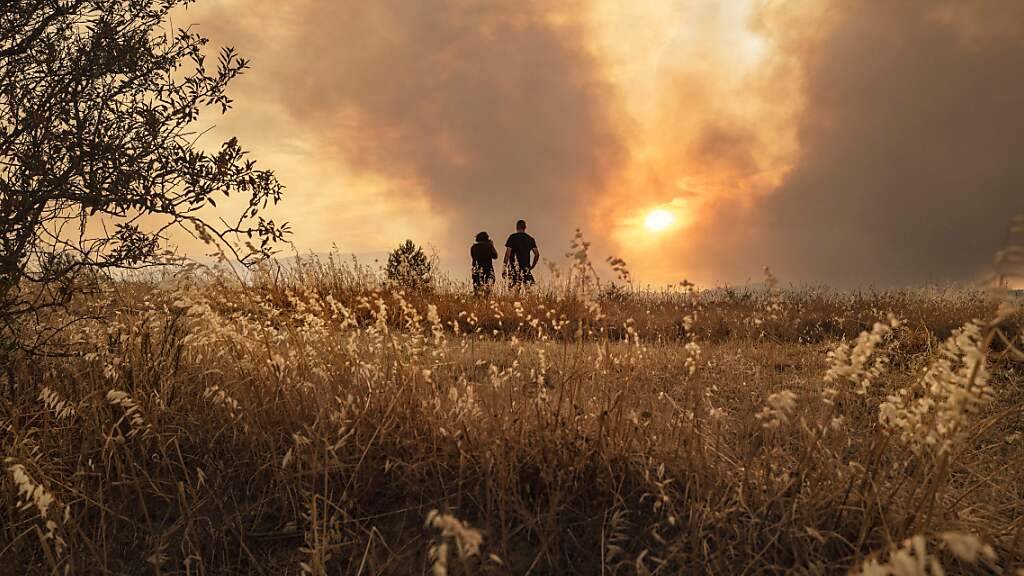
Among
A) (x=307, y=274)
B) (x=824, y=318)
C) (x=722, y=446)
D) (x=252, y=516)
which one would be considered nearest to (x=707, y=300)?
(x=824, y=318)

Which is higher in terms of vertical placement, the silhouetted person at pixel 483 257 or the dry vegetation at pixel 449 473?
the silhouetted person at pixel 483 257

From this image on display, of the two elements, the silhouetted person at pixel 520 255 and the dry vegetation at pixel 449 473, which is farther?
the silhouetted person at pixel 520 255

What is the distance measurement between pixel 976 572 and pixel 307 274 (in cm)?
1247

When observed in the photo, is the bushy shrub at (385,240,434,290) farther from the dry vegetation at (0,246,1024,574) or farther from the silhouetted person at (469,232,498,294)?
the dry vegetation at (0,246,1024,574)

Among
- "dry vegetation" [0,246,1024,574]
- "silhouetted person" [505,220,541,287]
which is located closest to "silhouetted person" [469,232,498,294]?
"silhouetted person" [505,220,541,287]

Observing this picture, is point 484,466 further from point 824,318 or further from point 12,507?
point 824,318

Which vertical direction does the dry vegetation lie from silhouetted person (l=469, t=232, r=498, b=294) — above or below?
below

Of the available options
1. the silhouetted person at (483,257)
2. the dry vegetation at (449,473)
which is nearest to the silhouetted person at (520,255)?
the silhouetted person at (483,257)

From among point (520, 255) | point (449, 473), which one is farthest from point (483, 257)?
point (449, 473)

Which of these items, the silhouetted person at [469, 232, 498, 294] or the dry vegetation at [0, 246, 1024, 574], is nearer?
the dry vegetation at [0, 246, 1024, 574]

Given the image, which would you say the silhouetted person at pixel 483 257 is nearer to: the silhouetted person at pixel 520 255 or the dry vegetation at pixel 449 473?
the silhouetted person at pixel 520 255

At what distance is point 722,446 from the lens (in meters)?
3.22

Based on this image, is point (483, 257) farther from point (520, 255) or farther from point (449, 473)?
point (449, 473)

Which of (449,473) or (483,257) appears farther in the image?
(483,257)
